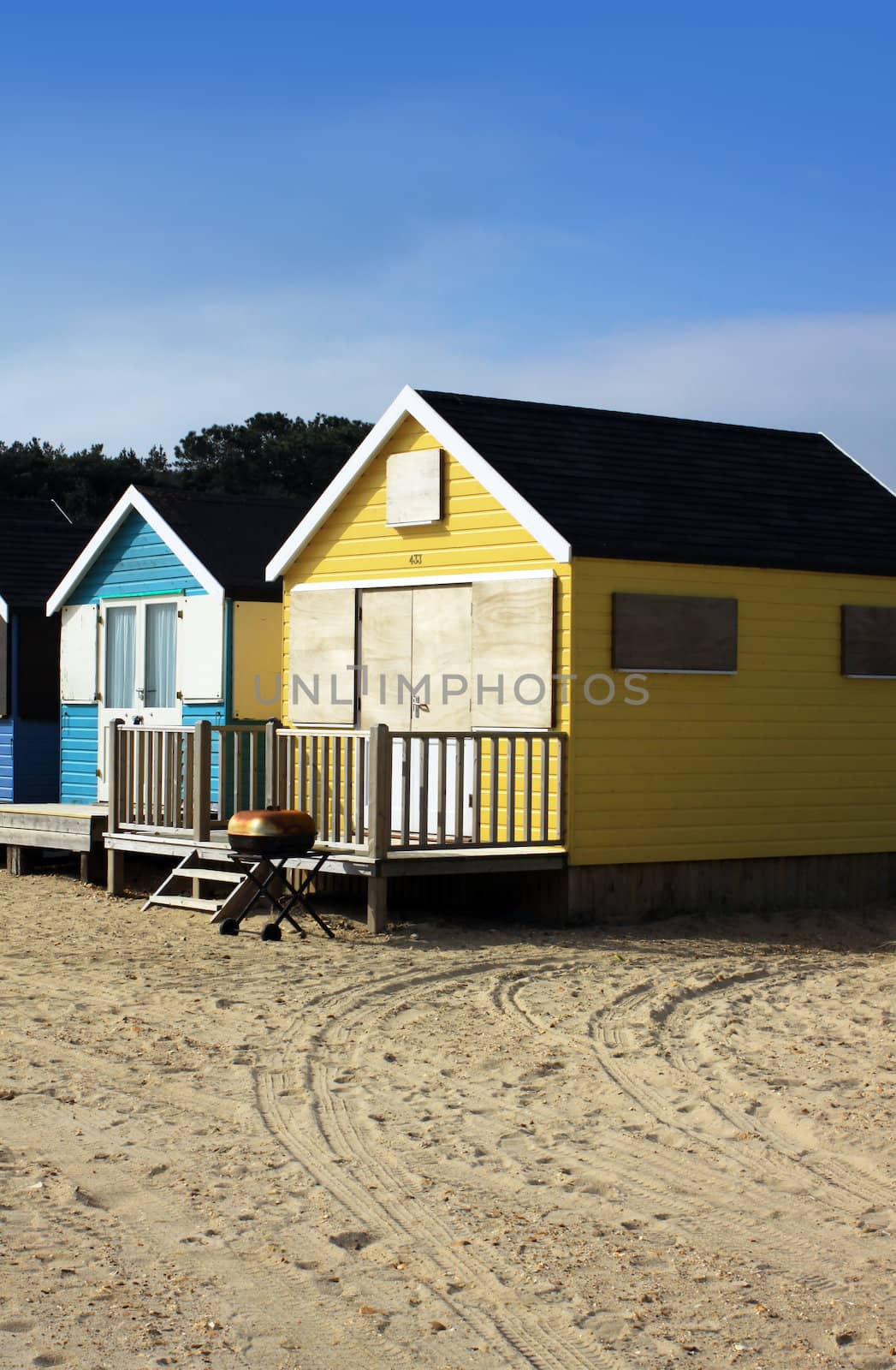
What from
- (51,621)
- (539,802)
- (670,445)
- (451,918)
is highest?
(670,445)

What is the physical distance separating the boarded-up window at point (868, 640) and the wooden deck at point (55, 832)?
6.83 metres

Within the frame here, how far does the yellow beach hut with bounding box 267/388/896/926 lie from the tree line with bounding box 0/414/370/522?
34095mm

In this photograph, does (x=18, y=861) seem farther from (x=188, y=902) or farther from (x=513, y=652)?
(x=513, y=652)

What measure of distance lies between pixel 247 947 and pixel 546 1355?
707 centimetres

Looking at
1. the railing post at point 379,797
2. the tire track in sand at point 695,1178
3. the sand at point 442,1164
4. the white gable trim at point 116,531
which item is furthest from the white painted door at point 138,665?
the tire track in sand at point 695,1178

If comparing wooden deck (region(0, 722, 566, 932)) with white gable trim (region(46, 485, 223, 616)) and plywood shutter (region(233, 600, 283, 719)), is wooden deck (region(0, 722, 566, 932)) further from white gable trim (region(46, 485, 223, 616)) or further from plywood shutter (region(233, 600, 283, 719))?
white gable trim (region(46, 485, 223, 616))

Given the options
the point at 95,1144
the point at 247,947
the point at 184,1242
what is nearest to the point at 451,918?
the point at 247,947

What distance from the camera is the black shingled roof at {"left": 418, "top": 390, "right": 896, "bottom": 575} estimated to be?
Answer: 1266cm

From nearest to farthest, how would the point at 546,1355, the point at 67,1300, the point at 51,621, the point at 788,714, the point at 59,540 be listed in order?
the point at 546,1355 < the point at 67,1300 < the point at 788,714 < the point at 51,621 < the point at 59,540

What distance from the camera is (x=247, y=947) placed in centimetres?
1123

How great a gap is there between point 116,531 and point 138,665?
1.56m

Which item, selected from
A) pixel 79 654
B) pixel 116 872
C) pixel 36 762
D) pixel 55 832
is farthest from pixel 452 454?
pixel 36 762

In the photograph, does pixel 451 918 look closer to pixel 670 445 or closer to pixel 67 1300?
pixel 670 445

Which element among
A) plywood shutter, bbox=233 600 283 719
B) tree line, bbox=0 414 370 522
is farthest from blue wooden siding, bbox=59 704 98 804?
tree line, bbox=0 414 370 522
